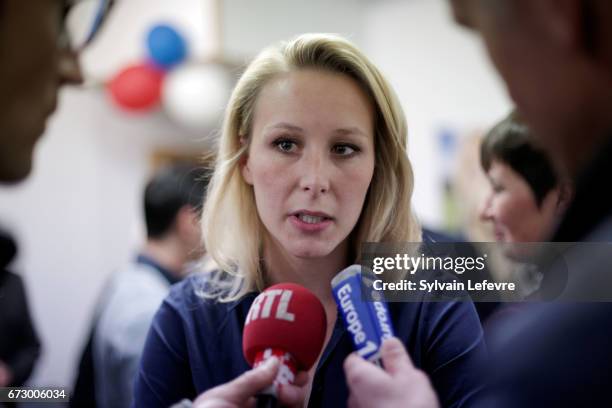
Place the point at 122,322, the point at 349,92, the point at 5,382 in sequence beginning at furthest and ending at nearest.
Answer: the point at 122,322 < the point at 5,382 < the point at 349,92

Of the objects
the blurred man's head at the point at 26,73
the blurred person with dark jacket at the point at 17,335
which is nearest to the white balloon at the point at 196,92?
the blurred person with dark jacket at the point at 17,335

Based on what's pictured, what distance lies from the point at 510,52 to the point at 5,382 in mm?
918

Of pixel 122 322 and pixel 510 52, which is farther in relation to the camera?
pixel 122 322

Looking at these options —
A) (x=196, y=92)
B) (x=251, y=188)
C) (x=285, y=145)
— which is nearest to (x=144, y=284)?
(x=251, y=188)

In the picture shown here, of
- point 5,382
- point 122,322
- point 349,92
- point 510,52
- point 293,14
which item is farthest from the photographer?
point 293,14

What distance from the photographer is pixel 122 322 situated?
1687 mm

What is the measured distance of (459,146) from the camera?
412 cm

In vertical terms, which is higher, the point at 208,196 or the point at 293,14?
the point at 293,14

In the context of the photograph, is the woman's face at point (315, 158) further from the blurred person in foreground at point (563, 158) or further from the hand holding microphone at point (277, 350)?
the blurred person in foreground at point (563, 158)

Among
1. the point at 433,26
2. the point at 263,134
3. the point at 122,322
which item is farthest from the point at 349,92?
the point at 433,26

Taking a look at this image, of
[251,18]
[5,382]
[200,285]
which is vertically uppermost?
[251,18]

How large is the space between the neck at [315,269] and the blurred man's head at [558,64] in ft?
1.49

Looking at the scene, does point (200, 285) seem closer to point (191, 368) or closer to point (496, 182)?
point (191, 368)

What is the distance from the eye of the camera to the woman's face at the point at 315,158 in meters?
0.97
